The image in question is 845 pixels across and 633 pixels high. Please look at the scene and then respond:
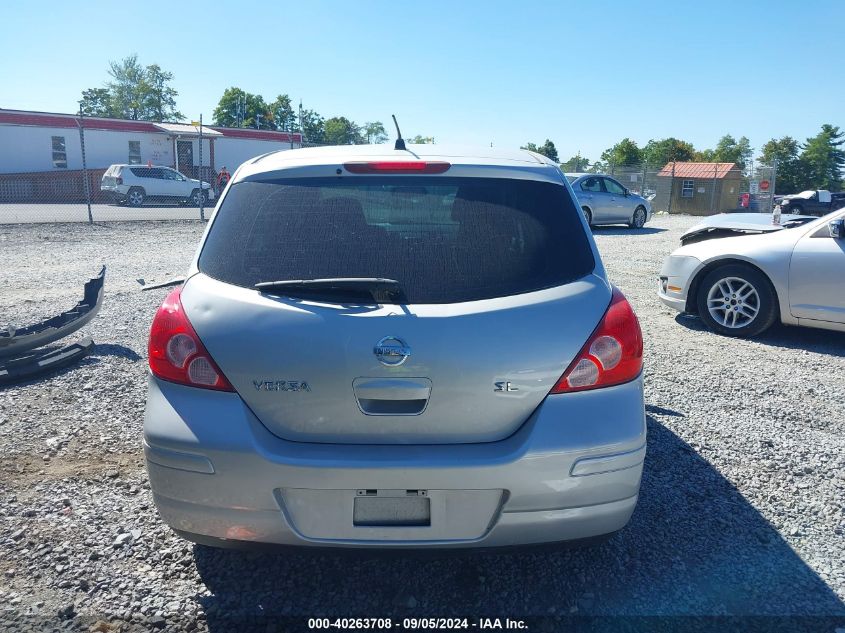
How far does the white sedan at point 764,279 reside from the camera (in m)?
6.39

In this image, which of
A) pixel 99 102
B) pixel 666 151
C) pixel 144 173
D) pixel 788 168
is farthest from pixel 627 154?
pixel 99 102

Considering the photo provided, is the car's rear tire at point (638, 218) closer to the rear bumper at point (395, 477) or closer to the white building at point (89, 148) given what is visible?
the white building at point (89, 148)

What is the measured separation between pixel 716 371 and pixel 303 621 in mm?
4337

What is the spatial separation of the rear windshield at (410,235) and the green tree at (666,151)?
8965 centimetres

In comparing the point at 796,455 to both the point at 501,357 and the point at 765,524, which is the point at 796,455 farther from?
the point at 501,357

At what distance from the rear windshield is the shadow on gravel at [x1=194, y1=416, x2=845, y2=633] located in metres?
0.97

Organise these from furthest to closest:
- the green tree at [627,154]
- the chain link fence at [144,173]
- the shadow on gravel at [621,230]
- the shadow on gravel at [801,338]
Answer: the green tree at [627,154] → the chain link fence at [144,173] → the shadow on gravel at [621,230] → the shadow on gravel at [801,338]

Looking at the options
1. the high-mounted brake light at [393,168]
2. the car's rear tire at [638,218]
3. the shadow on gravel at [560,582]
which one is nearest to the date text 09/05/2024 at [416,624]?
the shadow on gravel at [560,582]

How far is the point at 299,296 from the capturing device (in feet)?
7.95

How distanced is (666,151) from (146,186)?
290 feet

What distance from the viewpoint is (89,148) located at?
108 ft

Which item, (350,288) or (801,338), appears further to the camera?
(801,338)

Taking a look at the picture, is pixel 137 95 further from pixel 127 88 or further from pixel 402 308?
pixel 402 308

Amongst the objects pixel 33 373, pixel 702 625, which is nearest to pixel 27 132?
pixel 33 373
